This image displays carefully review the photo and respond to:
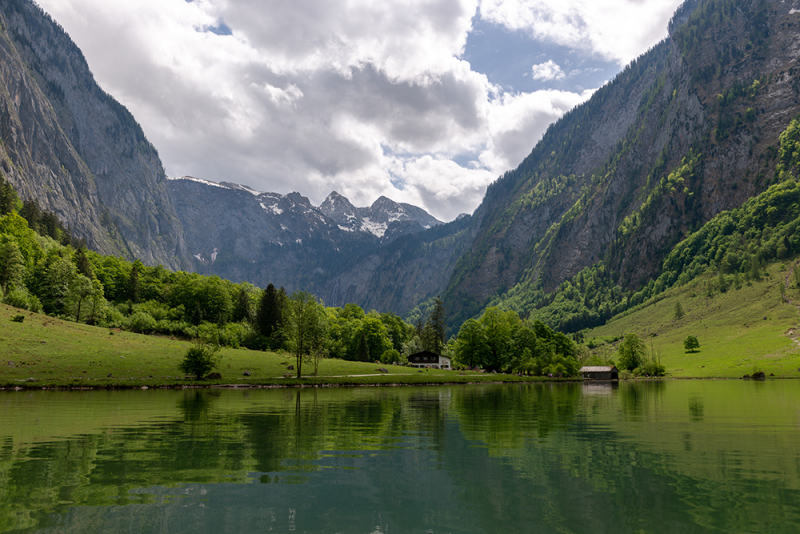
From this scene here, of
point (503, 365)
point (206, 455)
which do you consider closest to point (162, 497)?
point (206, 455)

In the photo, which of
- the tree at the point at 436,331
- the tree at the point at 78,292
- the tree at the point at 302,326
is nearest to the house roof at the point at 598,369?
the tree at the point at 436,331

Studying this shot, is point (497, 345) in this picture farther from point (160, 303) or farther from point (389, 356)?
point (160, 303)

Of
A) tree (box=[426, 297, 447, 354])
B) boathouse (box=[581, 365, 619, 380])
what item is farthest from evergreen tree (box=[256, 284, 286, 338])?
boathouse (box=[581, 365, 619, 380])

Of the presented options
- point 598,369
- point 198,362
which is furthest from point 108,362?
point 598,369

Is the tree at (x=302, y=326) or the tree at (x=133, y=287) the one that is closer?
the tree at (x=302, y=326)

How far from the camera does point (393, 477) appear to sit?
1487cm

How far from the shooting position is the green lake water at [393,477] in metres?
10.6

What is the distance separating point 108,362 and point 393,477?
7637 centimetres

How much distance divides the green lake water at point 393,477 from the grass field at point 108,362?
134 ft

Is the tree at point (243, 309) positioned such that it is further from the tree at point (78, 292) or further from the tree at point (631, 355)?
the tree at point (631, 355)

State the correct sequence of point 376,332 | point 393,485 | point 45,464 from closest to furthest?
1. point 393,485
2. point 45,464
3. point 376,332

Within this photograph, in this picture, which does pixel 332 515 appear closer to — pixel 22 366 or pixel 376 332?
pixel 22 366

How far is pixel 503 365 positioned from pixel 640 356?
264 ft

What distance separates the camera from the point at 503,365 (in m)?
141
